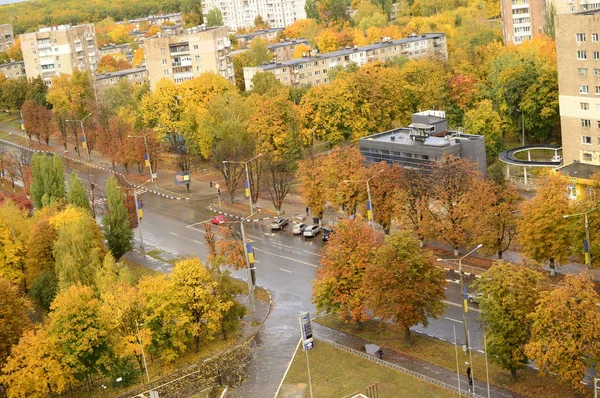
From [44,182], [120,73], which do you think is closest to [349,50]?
[120,73]

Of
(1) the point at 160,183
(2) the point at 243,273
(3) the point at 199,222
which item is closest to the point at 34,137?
(1) the point at 160,183

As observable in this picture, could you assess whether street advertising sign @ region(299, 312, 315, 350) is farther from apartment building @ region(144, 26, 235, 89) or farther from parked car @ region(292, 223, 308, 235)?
apartment building @ region(144, 26, 235, 89)

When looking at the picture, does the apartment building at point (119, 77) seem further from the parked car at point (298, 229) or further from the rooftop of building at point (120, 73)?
the parked car at point (298, 229)

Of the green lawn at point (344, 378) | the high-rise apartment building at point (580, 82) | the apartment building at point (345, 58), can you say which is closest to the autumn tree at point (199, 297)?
the green lawn at point (344, 378)

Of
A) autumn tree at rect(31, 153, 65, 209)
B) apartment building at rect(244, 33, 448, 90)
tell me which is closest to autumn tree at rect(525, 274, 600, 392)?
autumn tree at rect(31, 153, 65, 209)

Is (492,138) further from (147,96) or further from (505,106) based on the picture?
(147,96)

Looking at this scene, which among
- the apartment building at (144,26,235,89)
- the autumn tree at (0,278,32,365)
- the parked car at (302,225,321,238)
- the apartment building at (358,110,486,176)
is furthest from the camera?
the apartment building at (144,26,235,89)

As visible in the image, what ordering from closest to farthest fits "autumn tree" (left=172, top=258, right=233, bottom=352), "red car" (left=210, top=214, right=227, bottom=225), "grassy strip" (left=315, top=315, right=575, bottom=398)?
"grassy strip" (left=315, top=315, right=575, bottom=398) → "autumn tree" (left=172, top=258, right=233, bottom=352) → "red car" (left=210, top=214, right=227, bottom=225)
